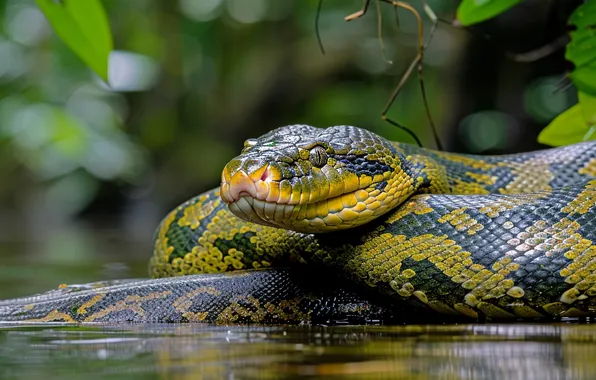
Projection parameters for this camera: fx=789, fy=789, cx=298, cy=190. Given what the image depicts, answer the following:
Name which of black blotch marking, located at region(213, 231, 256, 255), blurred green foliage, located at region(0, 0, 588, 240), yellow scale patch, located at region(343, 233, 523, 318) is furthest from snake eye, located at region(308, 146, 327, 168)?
blurred green foliage, located at region(0, 0, 588, 240)

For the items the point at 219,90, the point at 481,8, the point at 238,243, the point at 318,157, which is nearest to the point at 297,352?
the point at 318,157

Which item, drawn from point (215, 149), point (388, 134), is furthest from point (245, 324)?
point (215, 149)

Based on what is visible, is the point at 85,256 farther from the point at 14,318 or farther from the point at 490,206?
the point at 490,206

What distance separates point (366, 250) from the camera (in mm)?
3549

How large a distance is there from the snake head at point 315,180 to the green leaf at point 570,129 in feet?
5.32

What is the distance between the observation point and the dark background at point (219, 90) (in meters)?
13.0

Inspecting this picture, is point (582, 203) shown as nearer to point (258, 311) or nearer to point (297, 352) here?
point (258, 311)

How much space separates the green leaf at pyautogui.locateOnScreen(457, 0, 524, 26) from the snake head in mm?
1264

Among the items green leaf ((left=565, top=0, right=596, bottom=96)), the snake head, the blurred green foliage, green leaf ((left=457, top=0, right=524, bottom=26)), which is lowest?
the snake head

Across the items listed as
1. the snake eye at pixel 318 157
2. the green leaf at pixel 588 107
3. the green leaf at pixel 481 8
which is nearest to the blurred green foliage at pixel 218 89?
the green leaf at pixel 588 107

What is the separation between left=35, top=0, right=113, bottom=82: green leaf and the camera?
2.83m

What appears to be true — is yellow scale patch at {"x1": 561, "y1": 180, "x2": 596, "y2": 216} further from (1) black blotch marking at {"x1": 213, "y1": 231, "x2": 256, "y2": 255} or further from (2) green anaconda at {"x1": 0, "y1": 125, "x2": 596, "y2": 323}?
(1) black blotch marking at {"x1": 213, "y1": 231, "x2": 256, "y2": 255}

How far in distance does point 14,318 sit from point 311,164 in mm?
1593

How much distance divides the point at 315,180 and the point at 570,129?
91.8 inches
